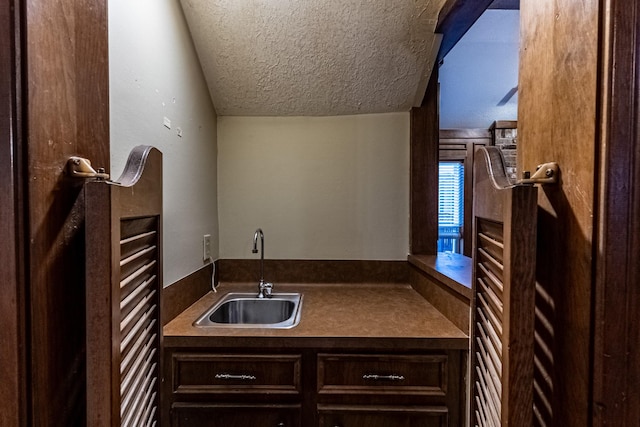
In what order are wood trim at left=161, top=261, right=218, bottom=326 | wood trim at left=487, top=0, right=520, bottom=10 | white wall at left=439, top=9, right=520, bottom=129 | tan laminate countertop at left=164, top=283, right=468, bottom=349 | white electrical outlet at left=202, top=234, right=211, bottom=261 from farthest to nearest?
white wall at left=439, top=9, right=520, bottom=129, wood trim at left=487, top=0, right=520, bottom=10, white electrical outlet at left=202, top=234, right=211, bottom=261, wood trim at left=161, top=261, right=218, bottom=326, tan laminate countertop at left=164, top=283, right=468, bottom=349

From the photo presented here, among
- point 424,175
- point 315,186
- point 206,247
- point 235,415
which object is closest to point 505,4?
point 424,175

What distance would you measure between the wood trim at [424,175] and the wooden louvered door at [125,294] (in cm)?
145

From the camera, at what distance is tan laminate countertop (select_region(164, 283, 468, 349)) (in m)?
1.24

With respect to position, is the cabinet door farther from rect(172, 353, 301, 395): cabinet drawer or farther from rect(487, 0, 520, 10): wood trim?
rect(487, 0, 520, 10): wood trim

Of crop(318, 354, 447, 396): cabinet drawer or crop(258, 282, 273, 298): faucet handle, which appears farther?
crop(258, 282, 273, 298): faucet handle

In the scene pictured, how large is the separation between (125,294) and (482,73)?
3.26 m

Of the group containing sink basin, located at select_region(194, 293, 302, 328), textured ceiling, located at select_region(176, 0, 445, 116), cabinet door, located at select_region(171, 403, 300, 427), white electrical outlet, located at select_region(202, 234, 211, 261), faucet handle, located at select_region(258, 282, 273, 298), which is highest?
textured ceiling, located at select_region(176, 0, 445, 116)

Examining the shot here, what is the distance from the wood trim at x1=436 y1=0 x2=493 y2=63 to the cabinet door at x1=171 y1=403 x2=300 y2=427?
5.55 ft

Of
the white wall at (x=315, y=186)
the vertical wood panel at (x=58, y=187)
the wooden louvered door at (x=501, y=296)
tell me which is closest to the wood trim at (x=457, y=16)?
the white wall at (x=315, y=186)

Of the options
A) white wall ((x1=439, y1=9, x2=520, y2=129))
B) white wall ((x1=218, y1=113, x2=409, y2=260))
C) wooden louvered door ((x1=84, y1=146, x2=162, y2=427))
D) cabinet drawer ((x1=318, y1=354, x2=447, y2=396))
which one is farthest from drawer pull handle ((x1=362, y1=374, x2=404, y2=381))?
white wall ((x1=439, y1=9, x2=520, y2=129))

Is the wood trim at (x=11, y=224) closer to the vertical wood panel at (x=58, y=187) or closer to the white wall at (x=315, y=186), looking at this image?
the vertical wood panel at (x=58, y=187)

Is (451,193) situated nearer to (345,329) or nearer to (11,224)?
(345,329)

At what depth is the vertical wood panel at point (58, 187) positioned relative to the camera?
0.56m

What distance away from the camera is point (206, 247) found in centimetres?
177
